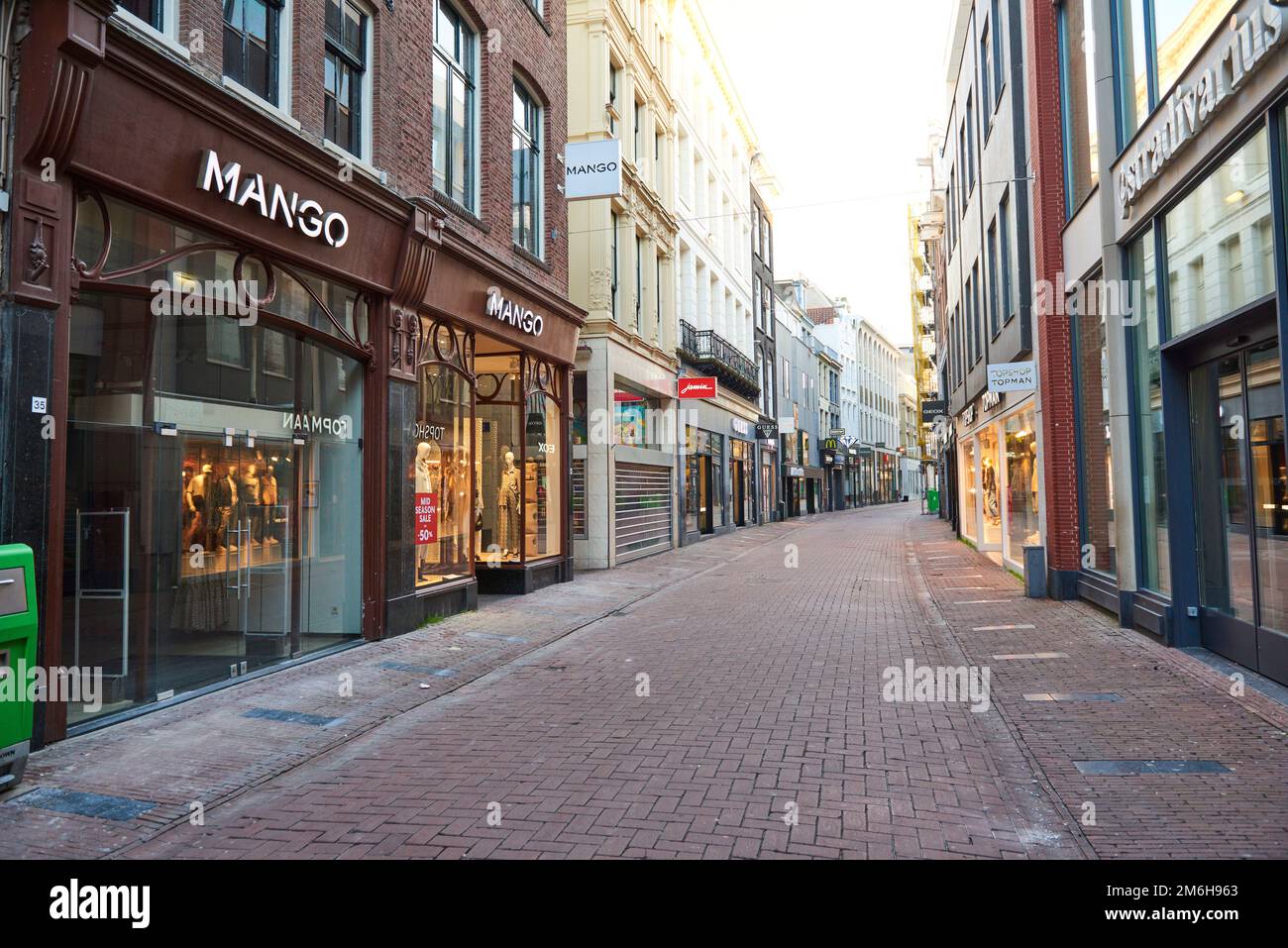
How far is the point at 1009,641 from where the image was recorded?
9.23 m

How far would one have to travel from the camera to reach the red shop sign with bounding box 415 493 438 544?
10578 millimetres

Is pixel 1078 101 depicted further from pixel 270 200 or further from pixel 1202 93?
pixel 270 200

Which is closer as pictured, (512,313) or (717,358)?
(512,313)

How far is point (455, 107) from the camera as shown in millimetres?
11836

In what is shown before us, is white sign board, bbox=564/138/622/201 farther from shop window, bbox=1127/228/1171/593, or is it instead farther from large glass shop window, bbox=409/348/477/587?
shop window, bbox=1127/228/1171/593

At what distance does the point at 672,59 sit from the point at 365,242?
18083 mm

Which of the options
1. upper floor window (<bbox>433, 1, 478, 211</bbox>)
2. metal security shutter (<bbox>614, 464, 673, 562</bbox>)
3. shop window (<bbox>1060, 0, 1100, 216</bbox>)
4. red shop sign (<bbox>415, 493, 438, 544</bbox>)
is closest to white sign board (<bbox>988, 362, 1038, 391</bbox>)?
shop window (<bbox>1060, 0, 1100, 216</bbox>)

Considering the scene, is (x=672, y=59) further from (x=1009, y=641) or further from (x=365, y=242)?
(x=1009, y=641)

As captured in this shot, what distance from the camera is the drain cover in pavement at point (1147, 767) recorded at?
16.3 ft

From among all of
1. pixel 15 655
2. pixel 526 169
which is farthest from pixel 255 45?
pixel 526 169

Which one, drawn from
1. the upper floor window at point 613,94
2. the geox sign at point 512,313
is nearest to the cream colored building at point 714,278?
the upper floor window at point 613,94

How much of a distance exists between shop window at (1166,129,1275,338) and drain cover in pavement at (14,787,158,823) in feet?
27.0

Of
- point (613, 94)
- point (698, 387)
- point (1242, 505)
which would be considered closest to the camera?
point (1242, 505)

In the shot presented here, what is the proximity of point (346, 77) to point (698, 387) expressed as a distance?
13.8 meters
